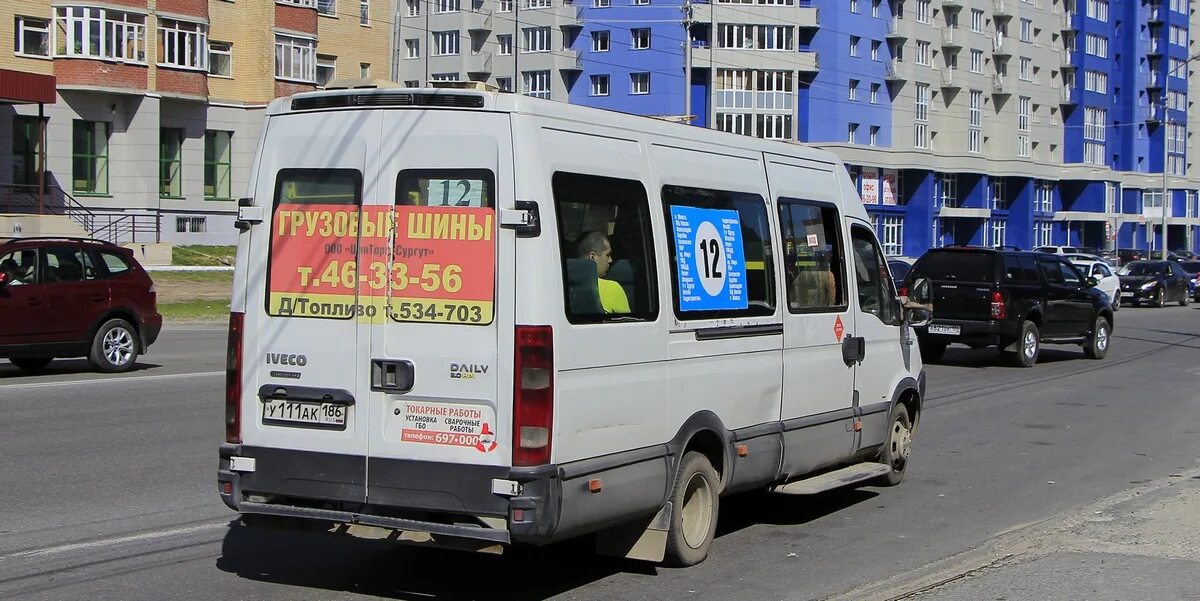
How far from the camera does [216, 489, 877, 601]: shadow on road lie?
24.0 feet

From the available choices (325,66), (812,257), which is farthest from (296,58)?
(812,257)

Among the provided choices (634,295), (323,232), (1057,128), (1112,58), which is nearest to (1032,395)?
(634,295)

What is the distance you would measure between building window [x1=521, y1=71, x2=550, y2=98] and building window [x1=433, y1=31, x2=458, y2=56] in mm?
7205

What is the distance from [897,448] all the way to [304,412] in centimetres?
551

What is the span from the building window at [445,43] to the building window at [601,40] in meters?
12.1

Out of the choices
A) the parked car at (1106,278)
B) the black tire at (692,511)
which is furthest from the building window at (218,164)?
the black tire at (692,511)

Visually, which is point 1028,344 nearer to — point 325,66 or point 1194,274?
point 1194,274

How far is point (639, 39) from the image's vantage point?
279 ft

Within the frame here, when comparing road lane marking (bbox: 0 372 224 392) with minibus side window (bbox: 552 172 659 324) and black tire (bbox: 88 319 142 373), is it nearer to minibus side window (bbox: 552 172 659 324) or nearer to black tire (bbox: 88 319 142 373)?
black tire (bbox: 88 319 142 373)

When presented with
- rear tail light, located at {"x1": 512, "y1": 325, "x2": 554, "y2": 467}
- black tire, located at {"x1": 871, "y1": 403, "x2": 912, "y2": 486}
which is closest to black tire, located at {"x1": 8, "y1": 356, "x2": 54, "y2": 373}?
black tire, located at {"x1": 871, "y1": 403, "x2": 912, "y2": 486}

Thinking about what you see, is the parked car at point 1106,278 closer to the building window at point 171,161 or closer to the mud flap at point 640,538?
the building window at point 171,161

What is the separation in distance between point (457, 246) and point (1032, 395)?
532 inches

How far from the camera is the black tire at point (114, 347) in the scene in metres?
17.8

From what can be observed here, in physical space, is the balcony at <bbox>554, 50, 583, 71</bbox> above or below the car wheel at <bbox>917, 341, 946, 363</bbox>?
above
